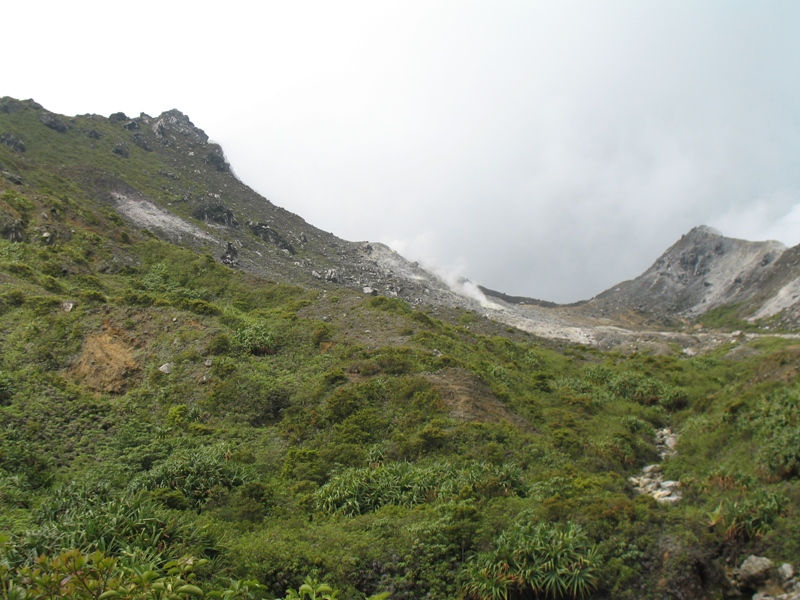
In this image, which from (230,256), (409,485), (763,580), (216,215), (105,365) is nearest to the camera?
(763,580)

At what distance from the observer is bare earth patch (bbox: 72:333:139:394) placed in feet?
77.6

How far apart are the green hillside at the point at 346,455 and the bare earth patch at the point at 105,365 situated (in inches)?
3.8

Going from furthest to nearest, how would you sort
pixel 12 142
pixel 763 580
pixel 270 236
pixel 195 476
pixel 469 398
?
pixel 270 236
pixel 12 142
pixel 469 398
pixel 195 476
pixel 763 580

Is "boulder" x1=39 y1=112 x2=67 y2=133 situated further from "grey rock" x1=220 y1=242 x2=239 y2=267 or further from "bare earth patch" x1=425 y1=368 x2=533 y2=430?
"bare earth patch" x1=425 y1=368 x2=533 y2=430

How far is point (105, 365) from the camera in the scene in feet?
80.8

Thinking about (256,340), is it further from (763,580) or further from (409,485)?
(763,580)

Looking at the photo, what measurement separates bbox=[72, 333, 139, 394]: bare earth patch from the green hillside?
0.10 meters

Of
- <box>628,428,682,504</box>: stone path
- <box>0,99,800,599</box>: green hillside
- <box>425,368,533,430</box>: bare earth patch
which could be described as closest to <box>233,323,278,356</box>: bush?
Result: <box>0,99,800,599</box>: green hillside

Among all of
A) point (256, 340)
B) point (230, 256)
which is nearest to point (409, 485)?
point (256, 340)

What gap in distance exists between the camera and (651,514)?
500 inches

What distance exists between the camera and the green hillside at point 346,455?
11.1 m

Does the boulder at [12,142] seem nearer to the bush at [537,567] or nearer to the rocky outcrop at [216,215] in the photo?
the rocky outcrop at [216,215]

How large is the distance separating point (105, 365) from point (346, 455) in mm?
13537

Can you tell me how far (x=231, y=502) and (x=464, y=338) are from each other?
2679 cm
